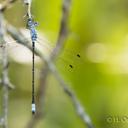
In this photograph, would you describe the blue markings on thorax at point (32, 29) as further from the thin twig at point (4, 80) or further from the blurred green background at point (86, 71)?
the blurred green background at point (86, 71)

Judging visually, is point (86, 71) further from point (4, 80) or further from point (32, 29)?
point (4, 80)

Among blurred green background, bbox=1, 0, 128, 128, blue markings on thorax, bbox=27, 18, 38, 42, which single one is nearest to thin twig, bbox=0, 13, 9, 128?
blue markings on thorax, bbox=27, 18, 38, 42

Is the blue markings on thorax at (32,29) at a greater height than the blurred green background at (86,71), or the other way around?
the blue markings on thorax at (32,29)

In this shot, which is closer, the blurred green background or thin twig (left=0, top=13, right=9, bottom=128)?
thin twig (left=0, top=13, right=9, bottom=128)

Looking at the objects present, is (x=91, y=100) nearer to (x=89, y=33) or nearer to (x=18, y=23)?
(x=89, y=33)

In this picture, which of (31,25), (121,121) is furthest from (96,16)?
(31,25)

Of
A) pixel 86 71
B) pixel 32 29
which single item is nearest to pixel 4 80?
pixel 32 29

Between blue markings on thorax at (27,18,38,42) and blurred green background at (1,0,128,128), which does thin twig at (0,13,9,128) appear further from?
blurred green background at (1,0,128,128)

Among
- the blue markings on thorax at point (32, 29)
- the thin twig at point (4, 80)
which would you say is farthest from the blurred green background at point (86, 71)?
the thin twig at point (4, 80)
